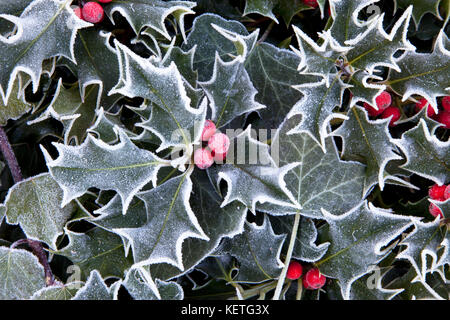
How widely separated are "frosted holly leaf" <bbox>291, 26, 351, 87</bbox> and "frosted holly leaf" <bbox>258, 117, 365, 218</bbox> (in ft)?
0.56

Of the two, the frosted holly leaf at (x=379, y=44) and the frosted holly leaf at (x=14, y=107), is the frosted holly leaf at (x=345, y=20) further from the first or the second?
the frosted holly leaf at (x=14, y=107)

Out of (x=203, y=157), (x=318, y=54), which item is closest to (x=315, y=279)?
(x=203, y=157)

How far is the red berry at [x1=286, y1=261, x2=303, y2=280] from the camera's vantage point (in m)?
1.15

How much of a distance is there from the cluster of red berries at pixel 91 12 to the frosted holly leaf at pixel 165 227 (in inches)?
15.1

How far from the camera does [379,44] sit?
37.9 inches

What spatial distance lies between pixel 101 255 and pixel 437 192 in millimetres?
743

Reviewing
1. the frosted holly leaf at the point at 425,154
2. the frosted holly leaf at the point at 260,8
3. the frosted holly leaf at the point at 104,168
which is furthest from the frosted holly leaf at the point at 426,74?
the frosted holly leaf at the point at 104,168

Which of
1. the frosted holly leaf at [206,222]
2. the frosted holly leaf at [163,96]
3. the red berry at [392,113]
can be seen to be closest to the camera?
the frosted holly leaf at [163,96]

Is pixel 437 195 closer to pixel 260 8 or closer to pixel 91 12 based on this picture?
pixel 260 8

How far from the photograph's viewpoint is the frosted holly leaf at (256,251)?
1.08m

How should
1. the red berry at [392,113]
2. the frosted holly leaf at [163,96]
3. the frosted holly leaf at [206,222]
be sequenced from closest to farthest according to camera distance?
the frosted holly leaf at [163,96], the frosted holly leaf at [206,222], the red berry at [392,113]

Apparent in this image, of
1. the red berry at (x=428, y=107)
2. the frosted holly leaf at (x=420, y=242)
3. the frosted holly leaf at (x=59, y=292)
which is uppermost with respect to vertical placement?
the red berry at (x=428, y=107)

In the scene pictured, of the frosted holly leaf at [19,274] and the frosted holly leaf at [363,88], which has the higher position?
the frosted holly leaf at [363,88]

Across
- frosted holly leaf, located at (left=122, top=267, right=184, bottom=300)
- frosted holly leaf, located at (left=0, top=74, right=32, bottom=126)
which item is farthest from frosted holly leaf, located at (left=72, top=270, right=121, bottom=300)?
frosted holly leaf, located at (left=0, top=74, right=32, bottom=126)
